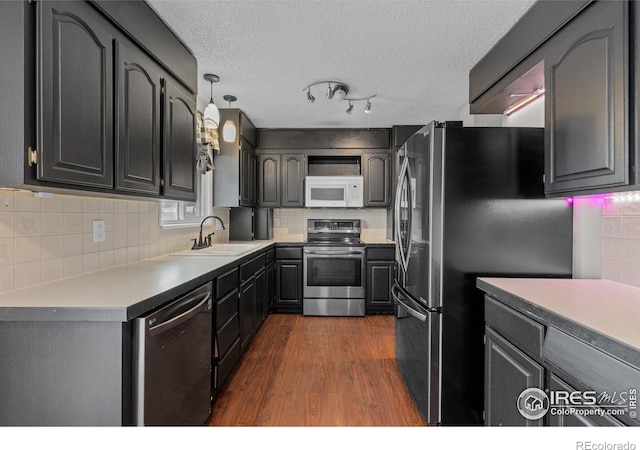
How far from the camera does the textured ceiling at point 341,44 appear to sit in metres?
1.72

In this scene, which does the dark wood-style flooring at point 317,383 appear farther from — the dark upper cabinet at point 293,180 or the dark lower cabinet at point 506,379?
the dark upper cabinet at point 293,180

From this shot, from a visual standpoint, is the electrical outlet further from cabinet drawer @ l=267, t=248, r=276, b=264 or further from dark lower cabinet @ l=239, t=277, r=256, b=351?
cabinet drawer @ l=267, t=248, r=276, b=264

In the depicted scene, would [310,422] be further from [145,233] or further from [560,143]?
[560,143]

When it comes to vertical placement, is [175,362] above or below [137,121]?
below

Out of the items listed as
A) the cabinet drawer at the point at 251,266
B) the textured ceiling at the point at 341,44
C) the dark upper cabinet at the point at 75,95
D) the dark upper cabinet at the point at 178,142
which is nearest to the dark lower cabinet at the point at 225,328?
the cabinet drawer at the point at 251,266

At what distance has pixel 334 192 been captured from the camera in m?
4.03

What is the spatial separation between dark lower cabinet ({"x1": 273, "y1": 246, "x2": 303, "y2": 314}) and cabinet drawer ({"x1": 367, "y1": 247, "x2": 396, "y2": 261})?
2.81 ft

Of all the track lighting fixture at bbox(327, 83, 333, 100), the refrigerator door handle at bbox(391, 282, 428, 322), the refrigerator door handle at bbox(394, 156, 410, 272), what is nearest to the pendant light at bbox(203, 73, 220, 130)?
the track lighting fixture at bbox(327, 83, 333, 100)

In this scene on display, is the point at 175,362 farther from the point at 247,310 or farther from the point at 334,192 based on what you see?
the point at 334,192

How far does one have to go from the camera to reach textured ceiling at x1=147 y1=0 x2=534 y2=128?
172 cm

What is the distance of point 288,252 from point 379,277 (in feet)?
3.76

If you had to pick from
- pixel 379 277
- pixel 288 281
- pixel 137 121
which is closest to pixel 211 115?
pixel 137 121

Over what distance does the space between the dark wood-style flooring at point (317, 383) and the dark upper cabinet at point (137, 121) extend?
1437 mm

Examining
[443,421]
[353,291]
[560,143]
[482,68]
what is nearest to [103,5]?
[560,143]
